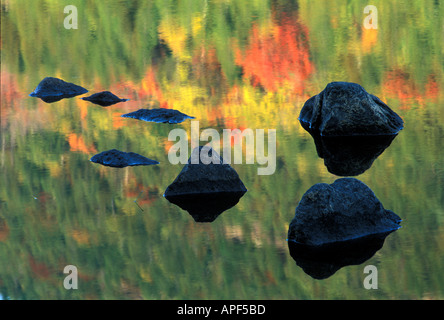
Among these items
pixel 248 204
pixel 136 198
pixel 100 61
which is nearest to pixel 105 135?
pixel 136 198

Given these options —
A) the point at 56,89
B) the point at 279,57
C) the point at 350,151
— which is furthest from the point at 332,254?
the point at 279,57

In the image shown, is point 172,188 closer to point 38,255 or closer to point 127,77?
point 38,255

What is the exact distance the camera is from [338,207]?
363 inches

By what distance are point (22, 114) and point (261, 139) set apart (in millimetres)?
6868

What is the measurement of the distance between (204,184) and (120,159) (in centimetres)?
255

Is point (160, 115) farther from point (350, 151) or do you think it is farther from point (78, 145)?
point (350, 151)

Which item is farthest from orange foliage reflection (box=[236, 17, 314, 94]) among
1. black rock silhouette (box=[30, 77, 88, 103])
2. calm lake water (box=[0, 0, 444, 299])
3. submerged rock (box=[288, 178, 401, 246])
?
submerged rock (box=[288, 178, 401, 246])

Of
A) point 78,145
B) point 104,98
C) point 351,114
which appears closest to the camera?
point 78,145

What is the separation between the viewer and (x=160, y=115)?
17062mm

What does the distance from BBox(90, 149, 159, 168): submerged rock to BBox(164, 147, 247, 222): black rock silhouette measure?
1832 millimetres

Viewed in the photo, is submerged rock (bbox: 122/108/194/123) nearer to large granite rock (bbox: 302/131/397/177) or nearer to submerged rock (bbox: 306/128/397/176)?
submerged rock (bbox: 306/128/397/176)

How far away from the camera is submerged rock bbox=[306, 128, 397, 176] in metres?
12.8

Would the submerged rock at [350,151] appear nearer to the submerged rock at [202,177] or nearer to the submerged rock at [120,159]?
the submerged rock at [202,177]

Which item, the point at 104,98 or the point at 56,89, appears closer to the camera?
the point at 104,98
